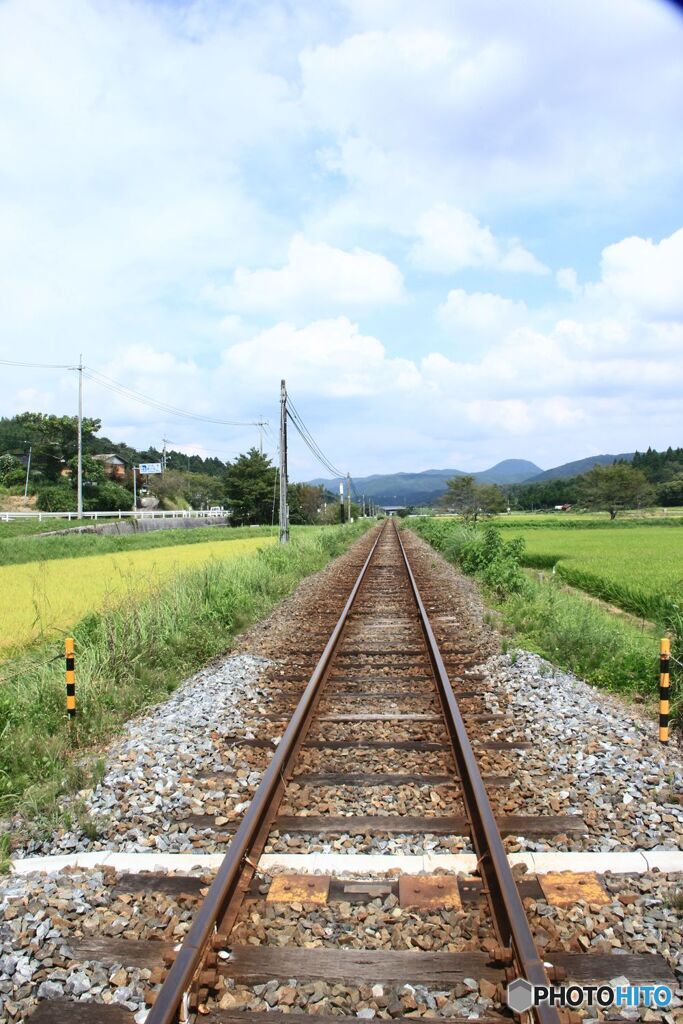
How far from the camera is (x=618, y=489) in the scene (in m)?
74.4

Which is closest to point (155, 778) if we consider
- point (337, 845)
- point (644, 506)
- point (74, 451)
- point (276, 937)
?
point (337, 845)

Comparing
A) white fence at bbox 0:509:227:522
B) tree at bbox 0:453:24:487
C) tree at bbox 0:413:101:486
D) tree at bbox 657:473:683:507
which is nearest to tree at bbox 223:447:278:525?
white fence at bbox 0:509:227:522

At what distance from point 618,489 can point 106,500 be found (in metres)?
52.9

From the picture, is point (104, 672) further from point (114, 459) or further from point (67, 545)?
point (114, 459)

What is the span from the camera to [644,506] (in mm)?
81375

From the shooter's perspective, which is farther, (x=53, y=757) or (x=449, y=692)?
(x=449, y=692)

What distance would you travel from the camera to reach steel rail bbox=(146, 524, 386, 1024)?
236cm

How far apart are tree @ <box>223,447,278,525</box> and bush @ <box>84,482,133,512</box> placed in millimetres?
10546

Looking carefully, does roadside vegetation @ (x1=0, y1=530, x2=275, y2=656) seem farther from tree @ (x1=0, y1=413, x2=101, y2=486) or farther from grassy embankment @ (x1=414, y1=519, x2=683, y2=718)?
tree @ (x1=0, y1=413, x2=101, y2=486)

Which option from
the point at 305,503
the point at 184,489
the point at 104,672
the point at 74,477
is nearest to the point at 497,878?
the point at 104,672

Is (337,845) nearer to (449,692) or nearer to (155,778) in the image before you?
(155,778)

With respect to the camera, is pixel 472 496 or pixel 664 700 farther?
pixel 472 496

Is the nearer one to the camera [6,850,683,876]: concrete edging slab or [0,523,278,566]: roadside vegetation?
[6,850,683,876]: concrete edging slab

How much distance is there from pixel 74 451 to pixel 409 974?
71988 mm
